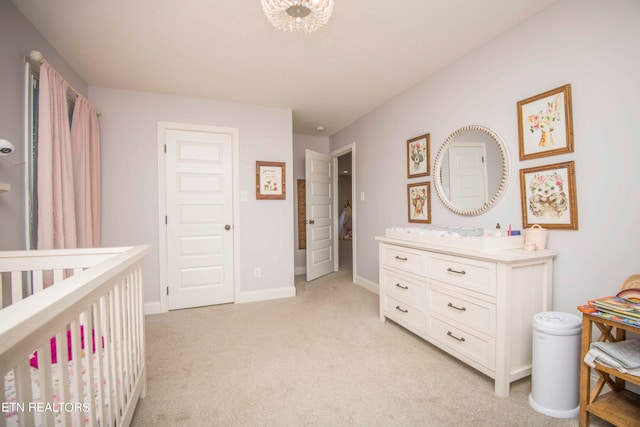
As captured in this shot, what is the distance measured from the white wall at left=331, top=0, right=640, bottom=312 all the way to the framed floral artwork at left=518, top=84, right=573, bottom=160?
1.6 inches

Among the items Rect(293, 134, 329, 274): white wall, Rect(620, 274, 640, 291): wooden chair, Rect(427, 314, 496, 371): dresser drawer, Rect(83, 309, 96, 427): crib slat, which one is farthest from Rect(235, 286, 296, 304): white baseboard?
Rect(620, 274, 640, 291): wooden chair

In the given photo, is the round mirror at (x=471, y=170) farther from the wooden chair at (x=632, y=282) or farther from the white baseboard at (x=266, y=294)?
the white baseboard at (x=266, y=294)

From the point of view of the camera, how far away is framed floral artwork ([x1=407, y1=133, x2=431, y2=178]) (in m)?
2.72

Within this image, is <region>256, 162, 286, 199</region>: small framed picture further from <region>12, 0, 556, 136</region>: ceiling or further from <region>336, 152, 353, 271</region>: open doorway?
<region>336, 152, 353, 271</region>: open doorway

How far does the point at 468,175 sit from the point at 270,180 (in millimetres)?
2138

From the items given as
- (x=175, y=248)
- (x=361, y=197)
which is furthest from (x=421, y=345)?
(x=175, y=248)

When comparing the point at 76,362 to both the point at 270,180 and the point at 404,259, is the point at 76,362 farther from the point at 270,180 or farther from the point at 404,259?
the point at 270,180

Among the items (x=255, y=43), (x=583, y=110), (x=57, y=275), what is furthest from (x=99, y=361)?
(x=583, y=110)

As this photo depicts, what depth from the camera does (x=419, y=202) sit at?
2820 millimetres

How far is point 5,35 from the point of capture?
5.36ft

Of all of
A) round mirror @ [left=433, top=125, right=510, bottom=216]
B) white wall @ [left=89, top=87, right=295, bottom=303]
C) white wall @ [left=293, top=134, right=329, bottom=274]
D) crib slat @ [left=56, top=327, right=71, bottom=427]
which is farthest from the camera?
white wall @ [left=293, top=134, right=329, bottom=274]

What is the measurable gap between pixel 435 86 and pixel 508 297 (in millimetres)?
1963

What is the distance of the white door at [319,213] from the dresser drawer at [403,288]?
5.73 ft

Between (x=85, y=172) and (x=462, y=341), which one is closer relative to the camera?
(x=462, y=341)
